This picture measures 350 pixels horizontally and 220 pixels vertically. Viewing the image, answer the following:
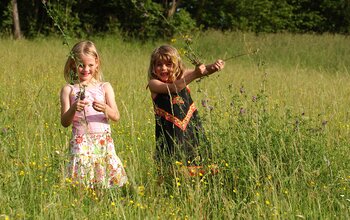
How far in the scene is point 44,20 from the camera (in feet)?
75.2

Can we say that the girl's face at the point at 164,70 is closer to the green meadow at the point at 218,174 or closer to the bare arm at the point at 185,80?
the bare arm at the point at 185,80

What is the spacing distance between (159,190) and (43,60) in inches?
256

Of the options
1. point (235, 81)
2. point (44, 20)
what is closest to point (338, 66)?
point (235, 81)

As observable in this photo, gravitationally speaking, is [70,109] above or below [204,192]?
above

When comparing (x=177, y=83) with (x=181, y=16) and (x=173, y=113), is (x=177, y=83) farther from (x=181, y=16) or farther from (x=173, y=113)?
(x=181, y=16)

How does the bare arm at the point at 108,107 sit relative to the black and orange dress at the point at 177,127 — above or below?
above

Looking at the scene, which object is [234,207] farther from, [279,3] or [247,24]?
[279,3]

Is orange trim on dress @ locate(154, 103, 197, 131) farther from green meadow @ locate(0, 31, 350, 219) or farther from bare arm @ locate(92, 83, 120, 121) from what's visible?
bare arm @ locate(92, 83, 120, 121)

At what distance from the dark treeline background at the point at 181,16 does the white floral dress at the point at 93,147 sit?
49.8 ft

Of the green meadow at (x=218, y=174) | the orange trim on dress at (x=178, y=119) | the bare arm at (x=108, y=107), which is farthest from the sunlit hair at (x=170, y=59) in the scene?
the bare arm at (x=108, y=107)

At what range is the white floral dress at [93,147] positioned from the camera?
3.30 metres

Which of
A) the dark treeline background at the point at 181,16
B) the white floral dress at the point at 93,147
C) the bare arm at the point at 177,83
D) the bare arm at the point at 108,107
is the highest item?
the bare arm at the point at 177,83

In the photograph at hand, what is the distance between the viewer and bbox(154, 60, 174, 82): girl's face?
3760 millimetres

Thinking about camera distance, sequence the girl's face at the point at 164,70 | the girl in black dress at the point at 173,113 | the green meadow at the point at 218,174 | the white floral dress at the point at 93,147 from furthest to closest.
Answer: the girl's face at the point at 164,70 < the girl in black dress at the point at 173,113 < the white floral dress at the point at 93,147 < the green meadow at the point at 218,174
